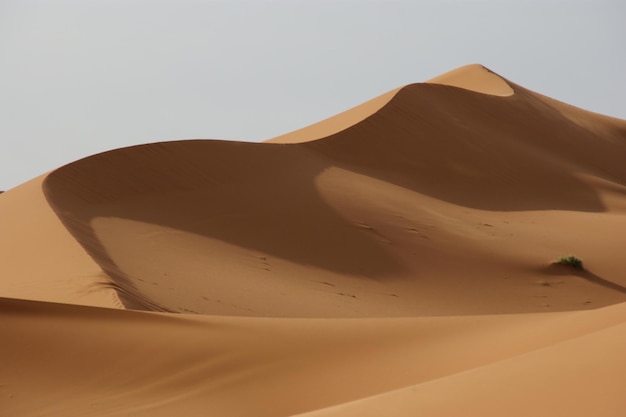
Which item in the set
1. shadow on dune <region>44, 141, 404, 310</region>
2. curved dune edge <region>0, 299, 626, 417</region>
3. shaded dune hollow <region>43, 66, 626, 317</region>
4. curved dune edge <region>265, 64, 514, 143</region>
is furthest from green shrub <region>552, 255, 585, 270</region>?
curved dune edge <region>0, 299, 626, 417</region>

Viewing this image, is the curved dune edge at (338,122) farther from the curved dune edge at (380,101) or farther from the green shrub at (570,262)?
the green shrub at (570,262)

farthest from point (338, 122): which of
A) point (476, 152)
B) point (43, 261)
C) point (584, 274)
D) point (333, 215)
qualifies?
point (43, 261)

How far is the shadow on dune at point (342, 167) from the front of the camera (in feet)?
55.2

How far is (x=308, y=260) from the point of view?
1656 centimetres

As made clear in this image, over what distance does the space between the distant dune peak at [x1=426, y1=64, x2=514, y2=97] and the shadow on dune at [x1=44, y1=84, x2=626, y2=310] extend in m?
1.65

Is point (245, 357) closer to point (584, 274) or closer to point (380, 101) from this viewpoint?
point (584, 274)

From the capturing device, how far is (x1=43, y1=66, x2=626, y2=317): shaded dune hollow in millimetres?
14344

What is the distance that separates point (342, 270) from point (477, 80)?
18.4 meters

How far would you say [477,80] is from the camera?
33.6 metres

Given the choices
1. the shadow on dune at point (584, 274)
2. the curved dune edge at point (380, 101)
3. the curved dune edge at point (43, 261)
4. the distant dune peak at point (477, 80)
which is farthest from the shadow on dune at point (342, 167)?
the shadow on dune at point (584, 274)

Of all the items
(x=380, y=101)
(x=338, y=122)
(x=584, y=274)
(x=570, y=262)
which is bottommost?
(x=584, y=274)

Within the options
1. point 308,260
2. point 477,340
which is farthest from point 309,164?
point 477,340

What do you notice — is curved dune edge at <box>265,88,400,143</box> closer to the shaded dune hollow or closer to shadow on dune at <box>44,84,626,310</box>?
the shaded dune hollow

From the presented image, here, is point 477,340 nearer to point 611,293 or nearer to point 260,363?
point 260,363
